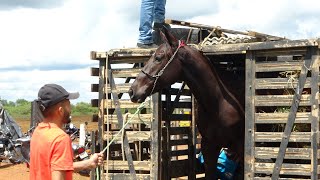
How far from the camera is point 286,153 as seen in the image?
654 centimetres

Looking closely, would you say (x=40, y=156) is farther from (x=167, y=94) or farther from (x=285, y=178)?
(x=167, y=94)

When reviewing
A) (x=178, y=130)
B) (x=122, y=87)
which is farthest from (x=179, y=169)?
(x=122, y=87)

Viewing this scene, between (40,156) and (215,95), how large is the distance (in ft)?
12.5

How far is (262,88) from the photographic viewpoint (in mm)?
6699

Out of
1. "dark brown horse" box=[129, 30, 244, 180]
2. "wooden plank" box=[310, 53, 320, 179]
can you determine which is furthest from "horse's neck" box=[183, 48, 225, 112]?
"wooden plank" box=[310, 53, 320, 179]

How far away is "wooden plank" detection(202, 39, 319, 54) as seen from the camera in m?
6.35

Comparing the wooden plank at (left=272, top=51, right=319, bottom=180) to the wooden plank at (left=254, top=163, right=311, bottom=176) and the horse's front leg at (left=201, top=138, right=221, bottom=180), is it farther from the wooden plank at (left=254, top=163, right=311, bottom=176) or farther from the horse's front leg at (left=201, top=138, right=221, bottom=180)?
the horse's front leg at (left=201, top=138, right=221, bottom=180)

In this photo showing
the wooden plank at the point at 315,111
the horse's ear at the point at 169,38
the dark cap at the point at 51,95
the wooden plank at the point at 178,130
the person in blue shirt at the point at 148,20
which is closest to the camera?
the dark cap at the point at 51,95

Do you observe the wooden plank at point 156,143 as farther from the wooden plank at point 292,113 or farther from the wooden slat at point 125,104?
the wooden plank at point 292,113

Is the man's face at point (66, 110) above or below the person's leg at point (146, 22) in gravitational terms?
below

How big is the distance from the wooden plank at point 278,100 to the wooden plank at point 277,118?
0.40 feet

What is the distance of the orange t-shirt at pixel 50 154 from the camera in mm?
3834

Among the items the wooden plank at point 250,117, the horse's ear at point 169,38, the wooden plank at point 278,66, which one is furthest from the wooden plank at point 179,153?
the wooden plank at point 278,66

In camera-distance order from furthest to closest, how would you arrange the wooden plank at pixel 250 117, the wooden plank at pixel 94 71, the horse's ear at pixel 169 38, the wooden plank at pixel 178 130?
the wooden plank at pixel 178 130
the wooden plank at pixel 94 71
the horse's ear at pixel 169 38
the wooden plank at pixel 250 117
